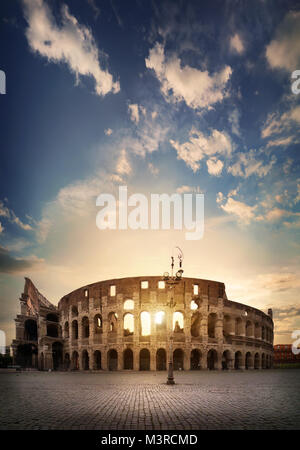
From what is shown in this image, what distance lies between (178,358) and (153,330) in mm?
6118

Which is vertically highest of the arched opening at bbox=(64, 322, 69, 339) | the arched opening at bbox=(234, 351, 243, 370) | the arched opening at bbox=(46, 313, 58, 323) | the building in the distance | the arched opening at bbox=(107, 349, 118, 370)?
the arched opening at bbox=(46, 313, 58, 323)

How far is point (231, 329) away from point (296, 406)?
3758 cm

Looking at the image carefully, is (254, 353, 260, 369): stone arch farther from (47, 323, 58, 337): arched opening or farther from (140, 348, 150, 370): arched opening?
(47, 323, 58, 337): arched opening

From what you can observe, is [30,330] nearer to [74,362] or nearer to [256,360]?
[74,362]

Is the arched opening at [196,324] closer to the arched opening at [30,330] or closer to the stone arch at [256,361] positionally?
the stone arch at [256,361]

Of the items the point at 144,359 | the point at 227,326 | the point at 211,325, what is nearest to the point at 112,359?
the point at 144,359

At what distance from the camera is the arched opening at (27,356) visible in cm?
5216

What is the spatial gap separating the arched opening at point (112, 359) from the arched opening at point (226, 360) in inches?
614

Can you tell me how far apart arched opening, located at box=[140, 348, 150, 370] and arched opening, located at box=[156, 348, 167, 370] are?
4.72 ft

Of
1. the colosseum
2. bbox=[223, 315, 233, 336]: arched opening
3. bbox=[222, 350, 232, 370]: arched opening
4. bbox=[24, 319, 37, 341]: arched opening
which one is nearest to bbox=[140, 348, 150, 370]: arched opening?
the colosseum

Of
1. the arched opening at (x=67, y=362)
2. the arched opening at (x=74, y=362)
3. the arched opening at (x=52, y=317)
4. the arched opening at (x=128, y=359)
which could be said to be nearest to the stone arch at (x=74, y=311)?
the arched opening at (x=74, y=362)

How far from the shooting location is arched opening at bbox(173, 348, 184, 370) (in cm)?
4028

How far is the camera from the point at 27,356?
182 feet

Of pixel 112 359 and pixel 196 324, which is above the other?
pixel 196 324
